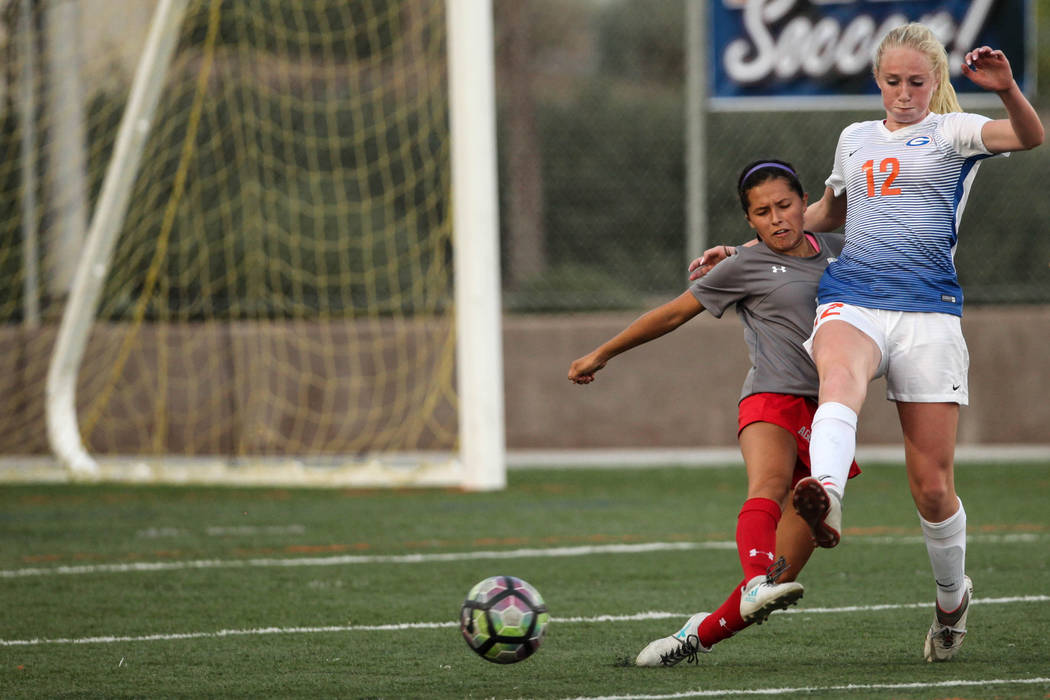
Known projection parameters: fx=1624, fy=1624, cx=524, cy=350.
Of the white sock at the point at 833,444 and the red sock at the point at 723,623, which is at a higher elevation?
the white sock at the point at 833,444

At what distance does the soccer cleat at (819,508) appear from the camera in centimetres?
428

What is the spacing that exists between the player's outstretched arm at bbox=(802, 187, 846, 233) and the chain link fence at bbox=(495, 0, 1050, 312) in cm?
811

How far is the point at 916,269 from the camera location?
16.1 feet

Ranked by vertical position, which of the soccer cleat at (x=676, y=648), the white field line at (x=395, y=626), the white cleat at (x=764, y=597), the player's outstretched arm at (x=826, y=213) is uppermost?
the player's outstretched arm at (x=826, y=213)

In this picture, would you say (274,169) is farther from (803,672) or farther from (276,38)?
(803,672)

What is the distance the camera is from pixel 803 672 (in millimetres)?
4945

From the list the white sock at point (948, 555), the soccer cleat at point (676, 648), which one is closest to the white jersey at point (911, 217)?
the white sock at point (948, 555)

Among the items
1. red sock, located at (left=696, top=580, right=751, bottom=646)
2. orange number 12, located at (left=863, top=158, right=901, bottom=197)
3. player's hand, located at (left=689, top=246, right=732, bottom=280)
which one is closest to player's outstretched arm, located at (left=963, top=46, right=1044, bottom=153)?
orange number 12, located at (left=863, top=158, right=901, bottom=197)

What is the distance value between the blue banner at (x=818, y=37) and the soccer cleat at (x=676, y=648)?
8.81m

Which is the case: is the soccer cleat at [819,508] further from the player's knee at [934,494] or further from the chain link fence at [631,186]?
the chain link fence at [631,186]

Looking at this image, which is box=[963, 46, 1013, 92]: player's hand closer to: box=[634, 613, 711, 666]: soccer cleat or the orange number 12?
the orange number 12

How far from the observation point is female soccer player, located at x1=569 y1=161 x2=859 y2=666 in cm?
498

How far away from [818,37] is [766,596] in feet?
31.3

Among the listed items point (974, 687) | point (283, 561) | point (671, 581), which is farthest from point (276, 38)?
point (974, 687)
